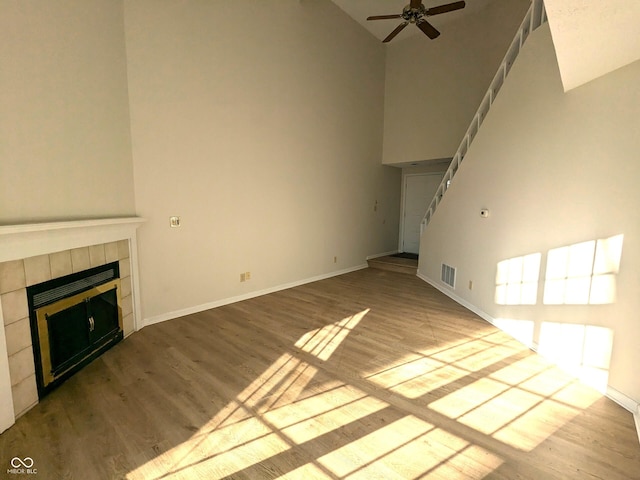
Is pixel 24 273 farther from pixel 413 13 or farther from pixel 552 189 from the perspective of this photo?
pixel 413 13

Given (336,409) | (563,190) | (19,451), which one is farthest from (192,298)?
(563,190)

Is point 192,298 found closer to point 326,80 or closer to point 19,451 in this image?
point 19,451

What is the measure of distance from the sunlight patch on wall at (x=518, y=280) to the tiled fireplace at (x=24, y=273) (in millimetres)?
4230

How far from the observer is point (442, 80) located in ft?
20.5

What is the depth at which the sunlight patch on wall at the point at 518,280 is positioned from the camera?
2.97 m

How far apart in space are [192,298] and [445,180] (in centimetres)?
447

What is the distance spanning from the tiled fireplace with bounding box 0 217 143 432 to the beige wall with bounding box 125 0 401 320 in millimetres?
897

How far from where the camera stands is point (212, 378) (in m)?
2.42

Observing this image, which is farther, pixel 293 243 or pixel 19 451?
pixel 293 243

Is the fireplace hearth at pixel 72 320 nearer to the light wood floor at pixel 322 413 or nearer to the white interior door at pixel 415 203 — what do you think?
the light wood floor at pixel 322 413

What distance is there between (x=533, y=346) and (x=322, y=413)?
2.38m

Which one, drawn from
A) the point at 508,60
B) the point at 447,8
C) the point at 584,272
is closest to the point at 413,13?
the point at 447,8

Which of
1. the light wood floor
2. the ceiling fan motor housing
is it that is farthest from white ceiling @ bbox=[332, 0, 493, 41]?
the light wood floor

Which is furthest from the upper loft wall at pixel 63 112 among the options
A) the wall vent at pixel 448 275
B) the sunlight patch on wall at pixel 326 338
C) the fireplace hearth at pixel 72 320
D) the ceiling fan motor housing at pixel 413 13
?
the wall vent at pixel 448 275
